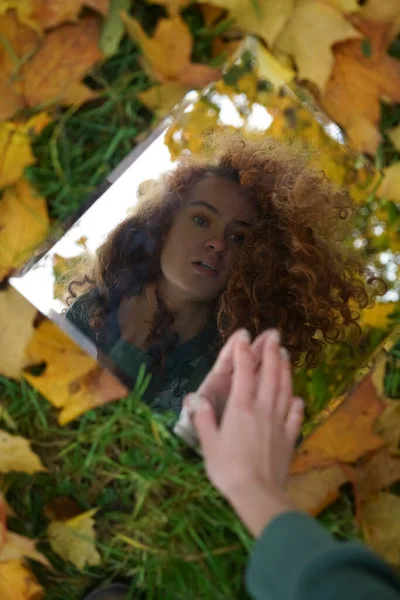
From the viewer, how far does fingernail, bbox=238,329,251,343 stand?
0.60 metres

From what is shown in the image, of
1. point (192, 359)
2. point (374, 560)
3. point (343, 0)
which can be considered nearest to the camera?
point (374, 560)

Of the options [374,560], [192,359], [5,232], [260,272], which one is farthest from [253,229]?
[374,560]

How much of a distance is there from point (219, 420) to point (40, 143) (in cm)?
33

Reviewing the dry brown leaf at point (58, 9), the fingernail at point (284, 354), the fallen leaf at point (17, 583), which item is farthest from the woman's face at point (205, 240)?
the fallen leaf at point (17, 583)

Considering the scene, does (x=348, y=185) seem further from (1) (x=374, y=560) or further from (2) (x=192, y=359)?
(1) (x=374, y=560)

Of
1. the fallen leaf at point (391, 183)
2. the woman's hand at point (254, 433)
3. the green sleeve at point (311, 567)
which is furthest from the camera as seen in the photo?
the fallen leaf at point (391, 183)

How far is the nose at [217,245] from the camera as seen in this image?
2.11 ft

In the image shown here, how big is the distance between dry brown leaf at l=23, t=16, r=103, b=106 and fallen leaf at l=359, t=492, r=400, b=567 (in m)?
0.52

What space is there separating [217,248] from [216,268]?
2cm

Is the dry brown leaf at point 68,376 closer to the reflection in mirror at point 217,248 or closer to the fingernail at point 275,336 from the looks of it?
the reflection in mirror at point 217,248

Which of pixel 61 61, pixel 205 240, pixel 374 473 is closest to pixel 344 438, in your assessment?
pixel 374 473

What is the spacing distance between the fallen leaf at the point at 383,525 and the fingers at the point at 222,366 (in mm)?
203

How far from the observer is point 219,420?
55cm

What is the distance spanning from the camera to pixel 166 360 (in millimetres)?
644
